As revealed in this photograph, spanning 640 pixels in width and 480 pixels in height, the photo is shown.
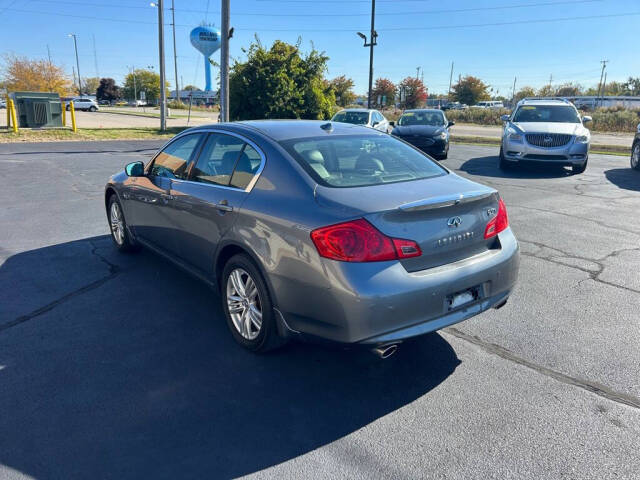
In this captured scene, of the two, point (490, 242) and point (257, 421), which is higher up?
point (490, 242)

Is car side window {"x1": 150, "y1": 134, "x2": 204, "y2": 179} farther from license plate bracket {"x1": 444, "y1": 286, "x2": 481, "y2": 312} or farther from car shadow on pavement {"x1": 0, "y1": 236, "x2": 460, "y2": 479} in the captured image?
license plate bracket {"x1": 444, "y1": 286, "x2": 481, "y2": 312}

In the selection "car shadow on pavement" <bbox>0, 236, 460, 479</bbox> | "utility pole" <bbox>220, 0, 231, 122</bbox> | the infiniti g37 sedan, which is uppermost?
"utility pole" <bbox>220, 0, 231, 122</bbox>

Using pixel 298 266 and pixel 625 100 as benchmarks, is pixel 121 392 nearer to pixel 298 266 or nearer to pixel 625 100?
pixel 298 266

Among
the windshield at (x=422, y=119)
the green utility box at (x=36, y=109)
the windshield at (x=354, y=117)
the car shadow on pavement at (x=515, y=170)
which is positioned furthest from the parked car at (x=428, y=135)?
the green utility box at (x=36, y=109)

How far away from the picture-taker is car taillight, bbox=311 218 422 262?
2799 mm

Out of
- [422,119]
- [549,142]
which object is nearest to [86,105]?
[422,119]

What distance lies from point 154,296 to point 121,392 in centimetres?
160

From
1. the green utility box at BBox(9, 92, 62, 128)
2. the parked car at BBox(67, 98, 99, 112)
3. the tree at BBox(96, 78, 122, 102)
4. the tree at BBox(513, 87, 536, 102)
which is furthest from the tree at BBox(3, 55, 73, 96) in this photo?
the tree at BBox(513, 87, 536, 102)

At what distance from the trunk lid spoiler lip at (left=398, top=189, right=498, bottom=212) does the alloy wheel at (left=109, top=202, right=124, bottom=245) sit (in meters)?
3.89

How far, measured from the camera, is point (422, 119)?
16062 millimetres

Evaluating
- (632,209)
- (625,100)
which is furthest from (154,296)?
(625,100)

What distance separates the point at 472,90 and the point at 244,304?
82.9m

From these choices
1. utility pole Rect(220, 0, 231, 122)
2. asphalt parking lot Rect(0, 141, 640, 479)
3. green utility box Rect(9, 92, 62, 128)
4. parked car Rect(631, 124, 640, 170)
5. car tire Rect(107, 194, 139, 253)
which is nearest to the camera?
asphalt parking lot Rect(0, 141, 640, 479)

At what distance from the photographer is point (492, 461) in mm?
2506
